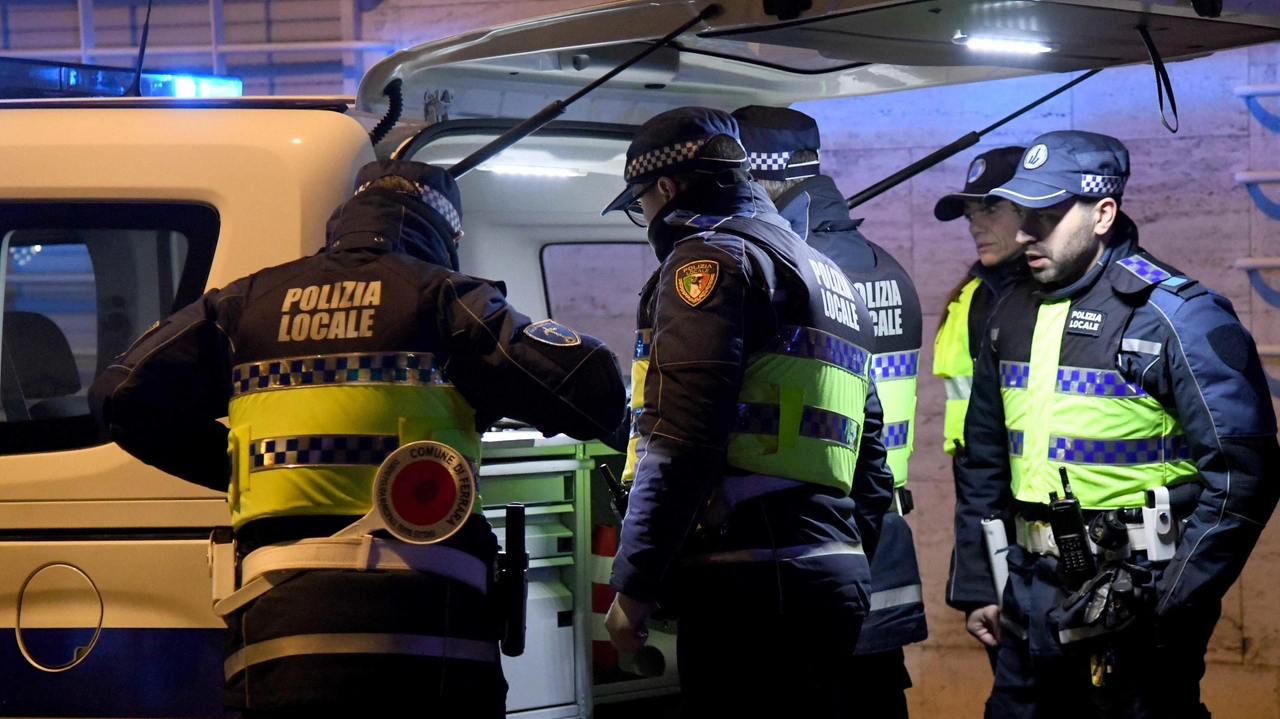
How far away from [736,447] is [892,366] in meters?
1.35

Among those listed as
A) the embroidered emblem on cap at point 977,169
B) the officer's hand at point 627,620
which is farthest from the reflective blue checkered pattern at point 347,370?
the embroidered emblem on cap at point 977,169

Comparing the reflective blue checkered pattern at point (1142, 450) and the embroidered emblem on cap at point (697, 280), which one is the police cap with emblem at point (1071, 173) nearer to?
the reflective blue checkered pattern at point (1142, 450)

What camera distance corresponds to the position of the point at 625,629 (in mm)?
2404

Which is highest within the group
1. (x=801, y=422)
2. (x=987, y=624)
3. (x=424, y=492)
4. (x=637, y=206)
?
(x=637, y=206)

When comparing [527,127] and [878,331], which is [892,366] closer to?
[878,331]

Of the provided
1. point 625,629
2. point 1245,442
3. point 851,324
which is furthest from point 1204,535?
point 625,629

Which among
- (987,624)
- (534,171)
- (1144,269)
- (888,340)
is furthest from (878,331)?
(534,171)

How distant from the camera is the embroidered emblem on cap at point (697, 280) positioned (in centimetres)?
236

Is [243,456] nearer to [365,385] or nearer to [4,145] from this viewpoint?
[365,385]

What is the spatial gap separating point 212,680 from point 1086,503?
6.85 feet

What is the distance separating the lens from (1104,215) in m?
3.35

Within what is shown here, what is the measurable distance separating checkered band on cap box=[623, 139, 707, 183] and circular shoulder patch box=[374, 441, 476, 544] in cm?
71

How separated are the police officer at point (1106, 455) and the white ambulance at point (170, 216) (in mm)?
457

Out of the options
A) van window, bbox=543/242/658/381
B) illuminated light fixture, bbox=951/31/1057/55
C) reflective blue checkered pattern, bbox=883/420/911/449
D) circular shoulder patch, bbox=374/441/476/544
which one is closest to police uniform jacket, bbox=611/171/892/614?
circular shoulder patch, bbox=374/441/476/544
